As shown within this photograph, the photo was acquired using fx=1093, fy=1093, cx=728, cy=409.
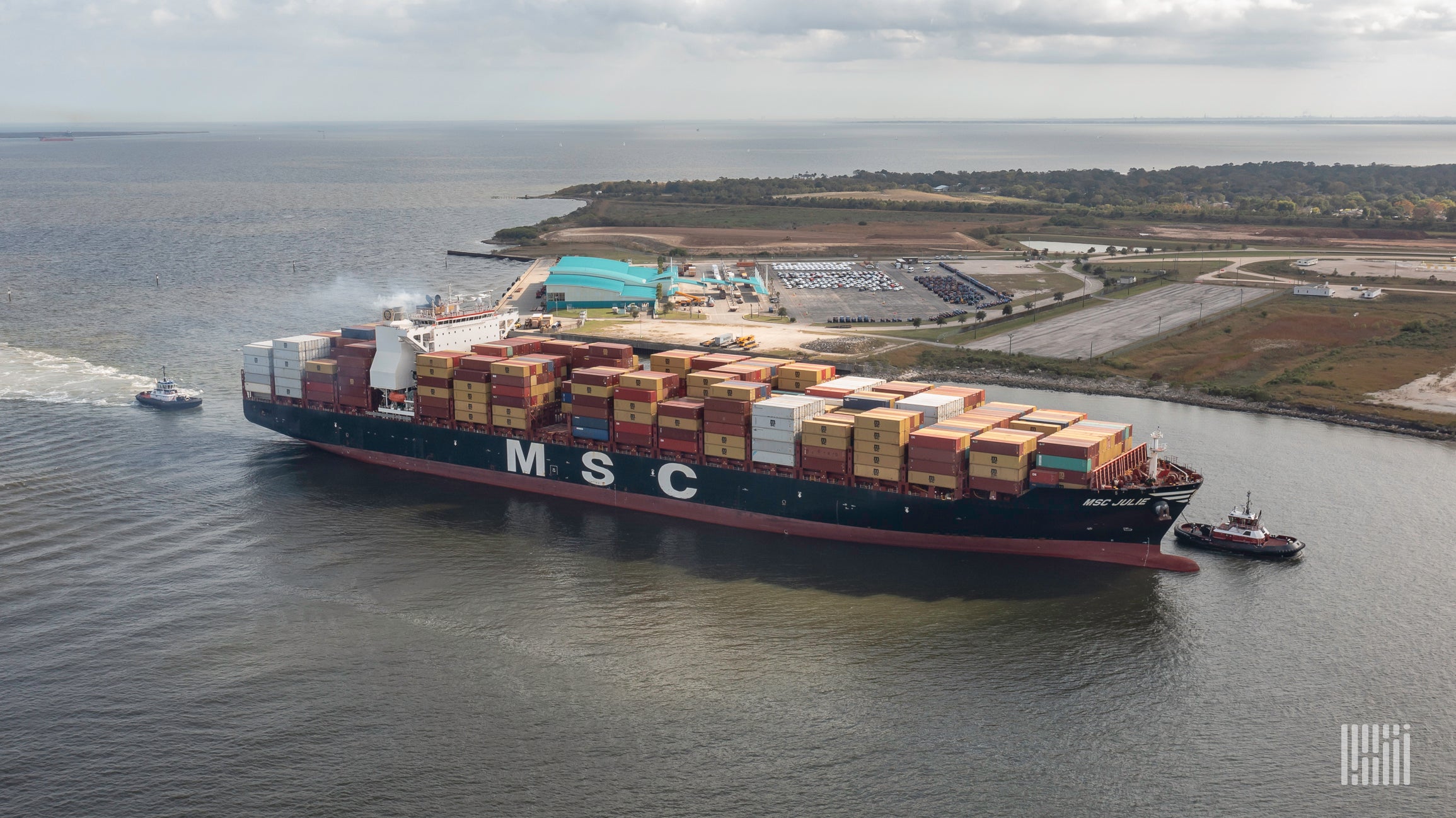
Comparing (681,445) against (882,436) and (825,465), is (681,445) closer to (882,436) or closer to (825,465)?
(825,465)

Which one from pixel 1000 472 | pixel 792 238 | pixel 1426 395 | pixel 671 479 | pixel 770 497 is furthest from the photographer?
pixel 792 238

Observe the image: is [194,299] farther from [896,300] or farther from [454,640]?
[454,640]

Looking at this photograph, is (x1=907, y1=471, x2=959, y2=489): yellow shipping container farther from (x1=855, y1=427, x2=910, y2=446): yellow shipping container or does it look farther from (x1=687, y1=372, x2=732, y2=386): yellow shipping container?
(x1=687, y1=372, x2=732, y2=386): yellow shipping container

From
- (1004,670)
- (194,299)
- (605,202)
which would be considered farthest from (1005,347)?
(605,202)

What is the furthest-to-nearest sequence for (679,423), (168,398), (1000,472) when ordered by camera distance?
(168,398), (679,423), (1000,472)

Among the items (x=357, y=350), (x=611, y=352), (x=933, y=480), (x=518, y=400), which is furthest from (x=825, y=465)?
(x=357, y=350)

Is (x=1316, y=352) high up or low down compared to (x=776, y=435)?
up

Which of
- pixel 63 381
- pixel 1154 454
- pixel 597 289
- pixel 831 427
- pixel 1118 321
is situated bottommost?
pixel 63 381
